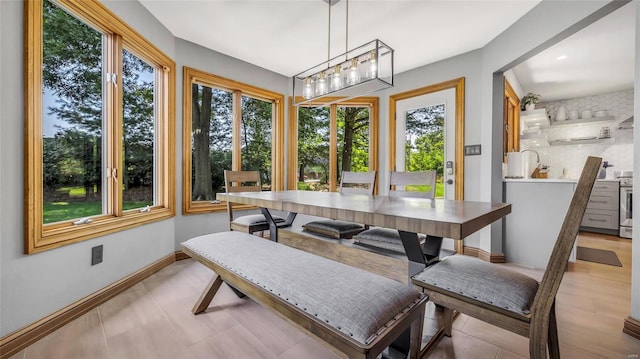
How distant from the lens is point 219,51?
10.8 ft

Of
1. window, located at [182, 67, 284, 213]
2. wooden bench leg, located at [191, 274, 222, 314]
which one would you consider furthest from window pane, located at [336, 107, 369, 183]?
wooden bench leg, located at [191, 274, 222, 314]

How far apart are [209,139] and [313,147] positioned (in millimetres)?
1580

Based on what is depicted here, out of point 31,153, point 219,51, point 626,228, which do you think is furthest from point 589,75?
point 31,153

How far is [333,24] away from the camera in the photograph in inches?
104

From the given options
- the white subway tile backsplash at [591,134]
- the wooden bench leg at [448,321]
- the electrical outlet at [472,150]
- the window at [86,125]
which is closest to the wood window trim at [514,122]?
the electrical outlet at [472,150]

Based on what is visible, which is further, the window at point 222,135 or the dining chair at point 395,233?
the window at point 222,135

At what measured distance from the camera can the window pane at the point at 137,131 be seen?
240 cm

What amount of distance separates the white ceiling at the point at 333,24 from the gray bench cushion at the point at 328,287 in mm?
2174

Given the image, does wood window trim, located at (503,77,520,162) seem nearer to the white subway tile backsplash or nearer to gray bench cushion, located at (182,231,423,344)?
the white subway tile backsplash

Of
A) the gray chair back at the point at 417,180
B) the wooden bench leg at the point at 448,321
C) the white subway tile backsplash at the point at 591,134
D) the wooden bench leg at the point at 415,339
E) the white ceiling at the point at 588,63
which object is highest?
the white ceiling at the point at 588,63

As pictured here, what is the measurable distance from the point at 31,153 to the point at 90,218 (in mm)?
663

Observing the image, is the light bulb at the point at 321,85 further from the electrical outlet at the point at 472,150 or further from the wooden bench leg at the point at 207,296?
the electrical outlet at the point at 472,150

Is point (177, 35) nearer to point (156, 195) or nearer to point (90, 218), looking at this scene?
point (156, 195)

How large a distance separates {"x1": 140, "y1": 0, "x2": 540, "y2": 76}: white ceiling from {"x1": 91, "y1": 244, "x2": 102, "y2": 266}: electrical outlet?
2116 mm
